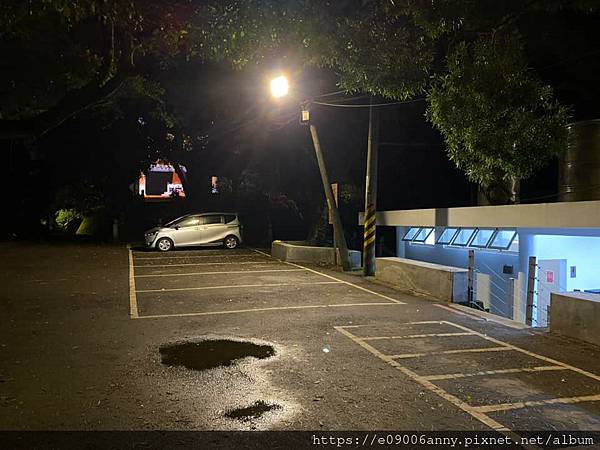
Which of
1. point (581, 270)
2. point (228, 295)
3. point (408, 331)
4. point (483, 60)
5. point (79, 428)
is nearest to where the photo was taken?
point (79, 428)

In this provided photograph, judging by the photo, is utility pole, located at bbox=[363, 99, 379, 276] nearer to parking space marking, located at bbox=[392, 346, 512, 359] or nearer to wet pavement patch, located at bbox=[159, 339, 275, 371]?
parking space marking, located at bbox=[392, 346, 512, 359]

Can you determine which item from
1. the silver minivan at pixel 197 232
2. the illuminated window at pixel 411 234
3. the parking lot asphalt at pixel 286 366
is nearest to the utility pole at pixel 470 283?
the parking lot asphalt at pixel 286 366

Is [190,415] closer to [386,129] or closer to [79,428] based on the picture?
[79,428]

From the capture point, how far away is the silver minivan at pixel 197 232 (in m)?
22.6

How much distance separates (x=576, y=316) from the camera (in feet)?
25.7

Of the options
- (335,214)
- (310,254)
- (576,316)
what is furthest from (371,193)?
(576,316)

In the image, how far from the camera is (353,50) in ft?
29.1

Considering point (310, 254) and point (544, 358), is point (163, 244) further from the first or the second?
point (544, 358)

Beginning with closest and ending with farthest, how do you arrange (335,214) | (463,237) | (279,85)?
1. (279,85)
2. (463,237)
3. (335,214)

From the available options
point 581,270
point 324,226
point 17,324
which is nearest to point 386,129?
point 324,226

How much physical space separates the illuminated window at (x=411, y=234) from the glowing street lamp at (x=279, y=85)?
817 centimetres

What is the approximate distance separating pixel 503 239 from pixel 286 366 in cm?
982

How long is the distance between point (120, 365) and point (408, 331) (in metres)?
4.38

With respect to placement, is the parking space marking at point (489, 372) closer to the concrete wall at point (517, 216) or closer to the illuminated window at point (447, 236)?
the concrete wall at point (517, 216)
